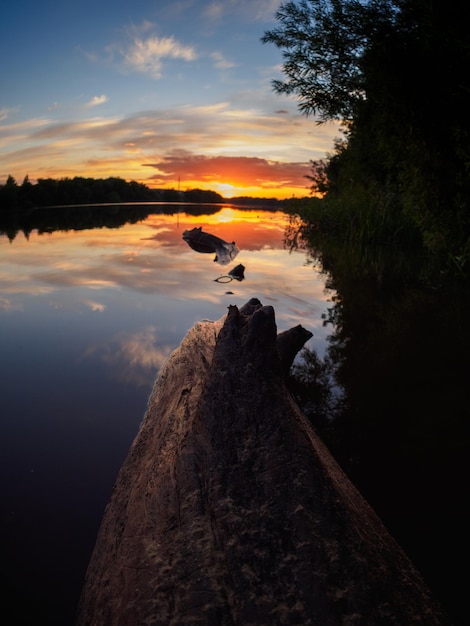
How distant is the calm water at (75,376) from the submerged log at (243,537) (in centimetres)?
42

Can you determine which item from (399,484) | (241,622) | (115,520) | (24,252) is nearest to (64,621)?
(115,520)

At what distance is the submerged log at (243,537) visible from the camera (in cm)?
119

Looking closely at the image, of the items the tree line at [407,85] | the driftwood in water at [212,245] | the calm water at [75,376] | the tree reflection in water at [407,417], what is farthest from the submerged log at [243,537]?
the driftwood in water at [212,245]

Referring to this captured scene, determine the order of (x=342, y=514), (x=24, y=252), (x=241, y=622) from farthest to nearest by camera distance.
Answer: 1. (x=24, y=252)
2. (x=342, y=514)
3. (x=241, y=622)

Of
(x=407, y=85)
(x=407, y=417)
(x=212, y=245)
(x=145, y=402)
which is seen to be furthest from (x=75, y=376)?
(x=212, y=245)

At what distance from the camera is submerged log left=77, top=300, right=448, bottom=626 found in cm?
119

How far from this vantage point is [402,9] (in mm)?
7121

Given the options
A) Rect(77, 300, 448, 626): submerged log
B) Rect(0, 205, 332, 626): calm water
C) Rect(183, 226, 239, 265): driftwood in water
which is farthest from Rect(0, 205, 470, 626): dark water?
Rect(183, 226, 239, 265): driftwood in water

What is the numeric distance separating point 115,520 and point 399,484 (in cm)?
185

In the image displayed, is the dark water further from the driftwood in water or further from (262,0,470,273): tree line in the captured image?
the driftwood in water

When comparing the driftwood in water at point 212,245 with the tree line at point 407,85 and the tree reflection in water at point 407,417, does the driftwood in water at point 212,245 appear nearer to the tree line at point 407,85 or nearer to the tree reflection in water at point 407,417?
the tree line at point 407,85

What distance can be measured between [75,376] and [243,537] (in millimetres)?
3202

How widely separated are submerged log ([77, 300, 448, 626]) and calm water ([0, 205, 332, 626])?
423 millimetres

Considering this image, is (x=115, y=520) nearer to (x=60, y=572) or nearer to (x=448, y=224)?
(x=60, y=572)
